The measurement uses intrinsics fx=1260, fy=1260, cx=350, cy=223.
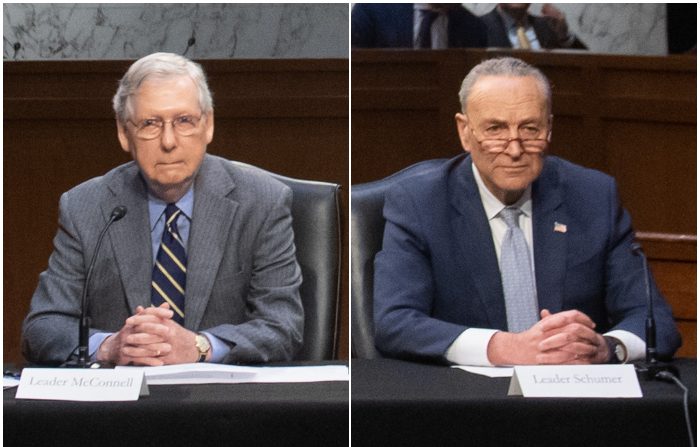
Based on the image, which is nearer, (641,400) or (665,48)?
(641,400)

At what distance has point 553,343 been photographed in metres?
3.85

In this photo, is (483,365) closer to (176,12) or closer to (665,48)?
(665,48)

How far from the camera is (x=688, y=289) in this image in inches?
155

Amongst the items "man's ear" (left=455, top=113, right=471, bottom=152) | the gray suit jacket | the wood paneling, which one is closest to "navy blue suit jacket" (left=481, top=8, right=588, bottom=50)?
"man's ear" (left=455, top=113, right=471, bottom=152)

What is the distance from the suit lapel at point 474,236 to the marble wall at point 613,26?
1.75 ft

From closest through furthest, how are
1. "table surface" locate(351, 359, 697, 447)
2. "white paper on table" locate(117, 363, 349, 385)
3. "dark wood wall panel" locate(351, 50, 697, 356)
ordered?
"table surface" locate(351, 359, 697, 447) → "white paper on table" locate(117, 363, 349, 385) → "dark wood wall panel" locate(351, 50, 697, 356)

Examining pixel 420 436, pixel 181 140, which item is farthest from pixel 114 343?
pixel 420 436

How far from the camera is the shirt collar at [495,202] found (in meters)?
3.93

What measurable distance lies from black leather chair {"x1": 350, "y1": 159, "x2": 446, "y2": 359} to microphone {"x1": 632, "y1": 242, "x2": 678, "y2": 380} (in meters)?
0.70

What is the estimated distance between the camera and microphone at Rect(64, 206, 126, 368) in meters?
3.76

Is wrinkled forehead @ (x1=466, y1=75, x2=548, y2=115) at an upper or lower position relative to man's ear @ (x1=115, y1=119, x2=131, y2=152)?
upper

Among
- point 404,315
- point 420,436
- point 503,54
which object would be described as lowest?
point 420,436

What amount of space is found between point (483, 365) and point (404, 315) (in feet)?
0.95

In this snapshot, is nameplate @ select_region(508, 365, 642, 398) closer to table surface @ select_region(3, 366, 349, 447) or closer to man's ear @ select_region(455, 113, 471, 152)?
table surface @ select_region(3, 366, 349, 447)
